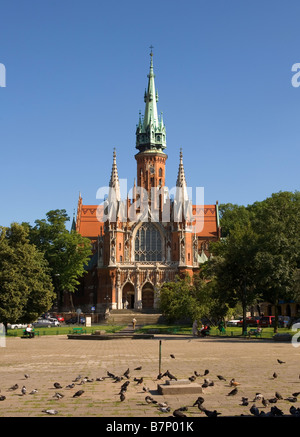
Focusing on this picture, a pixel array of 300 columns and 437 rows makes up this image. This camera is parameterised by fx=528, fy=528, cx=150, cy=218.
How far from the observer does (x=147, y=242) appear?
83.4 metres

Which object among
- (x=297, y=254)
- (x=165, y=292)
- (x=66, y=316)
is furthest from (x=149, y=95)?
(x=297, y=254)

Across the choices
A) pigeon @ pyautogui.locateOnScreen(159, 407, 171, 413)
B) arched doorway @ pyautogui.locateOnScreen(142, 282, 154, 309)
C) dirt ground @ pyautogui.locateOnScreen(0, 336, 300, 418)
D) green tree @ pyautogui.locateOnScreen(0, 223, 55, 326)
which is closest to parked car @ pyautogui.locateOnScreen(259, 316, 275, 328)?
green tree @ pyautogui.locateOnScreen(0, 223, 55, 326)

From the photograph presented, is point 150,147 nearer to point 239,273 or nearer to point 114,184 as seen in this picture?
point 114,184

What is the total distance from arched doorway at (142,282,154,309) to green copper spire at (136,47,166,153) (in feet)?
89.0

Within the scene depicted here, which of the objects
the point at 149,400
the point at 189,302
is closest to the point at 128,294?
the point at 189,302

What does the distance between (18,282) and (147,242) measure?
38882 millimetres

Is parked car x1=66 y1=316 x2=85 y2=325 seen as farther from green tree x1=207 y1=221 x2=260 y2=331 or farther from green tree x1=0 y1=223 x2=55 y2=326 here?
green tree x1=207 y1=221 x2=260 y2=331

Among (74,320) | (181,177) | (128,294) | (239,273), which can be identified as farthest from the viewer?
(181,177)

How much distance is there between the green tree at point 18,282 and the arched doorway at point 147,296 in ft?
104

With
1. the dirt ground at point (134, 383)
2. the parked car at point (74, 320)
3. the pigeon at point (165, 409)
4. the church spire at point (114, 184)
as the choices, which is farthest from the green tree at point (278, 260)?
the church spire at point (114, 184)

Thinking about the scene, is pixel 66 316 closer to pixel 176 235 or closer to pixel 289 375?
pixel 176 235

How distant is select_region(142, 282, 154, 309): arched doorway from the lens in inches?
3174

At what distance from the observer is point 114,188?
83875 mm

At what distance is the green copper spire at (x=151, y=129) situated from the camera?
315 feet
